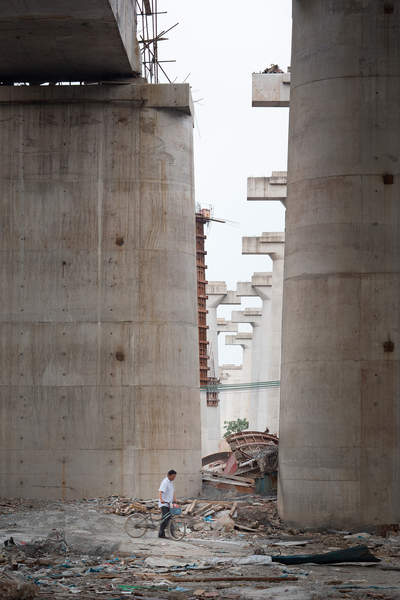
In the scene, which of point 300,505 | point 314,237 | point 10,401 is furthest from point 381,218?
point 10,401

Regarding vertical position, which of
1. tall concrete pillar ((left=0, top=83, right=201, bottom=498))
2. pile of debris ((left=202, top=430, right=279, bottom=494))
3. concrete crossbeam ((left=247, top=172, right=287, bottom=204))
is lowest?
pile of debris ((left=202, top=430, right=279, bottom=494))

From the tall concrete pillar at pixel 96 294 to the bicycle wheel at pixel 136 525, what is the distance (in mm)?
3896

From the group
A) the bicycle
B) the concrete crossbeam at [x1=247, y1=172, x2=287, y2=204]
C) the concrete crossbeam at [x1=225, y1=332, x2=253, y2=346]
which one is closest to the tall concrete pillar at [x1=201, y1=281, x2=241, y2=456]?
the concrete crossbeam at [x1=247, y1=172, x2=287, y2=204]

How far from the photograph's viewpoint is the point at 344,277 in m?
22.8

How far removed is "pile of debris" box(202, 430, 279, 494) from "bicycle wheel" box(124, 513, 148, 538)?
634 cm

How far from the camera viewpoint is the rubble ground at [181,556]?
1483cm

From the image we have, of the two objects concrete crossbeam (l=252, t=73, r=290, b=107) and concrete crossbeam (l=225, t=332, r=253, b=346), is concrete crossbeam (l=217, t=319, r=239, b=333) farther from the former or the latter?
concrete crossbeam (l=252, t=73, r=290, b=107)

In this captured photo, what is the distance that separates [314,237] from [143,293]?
563 cm

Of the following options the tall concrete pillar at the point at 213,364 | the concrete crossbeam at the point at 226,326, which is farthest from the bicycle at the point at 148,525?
the concrete crossbeam at the point at 226,326

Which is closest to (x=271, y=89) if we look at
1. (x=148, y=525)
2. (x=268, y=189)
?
(x=268, y=189)

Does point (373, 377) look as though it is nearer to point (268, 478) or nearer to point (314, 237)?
point (314, 237)

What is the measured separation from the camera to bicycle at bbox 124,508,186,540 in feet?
70.2

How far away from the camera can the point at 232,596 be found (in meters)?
14.5

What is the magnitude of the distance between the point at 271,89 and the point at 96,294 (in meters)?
11.8
